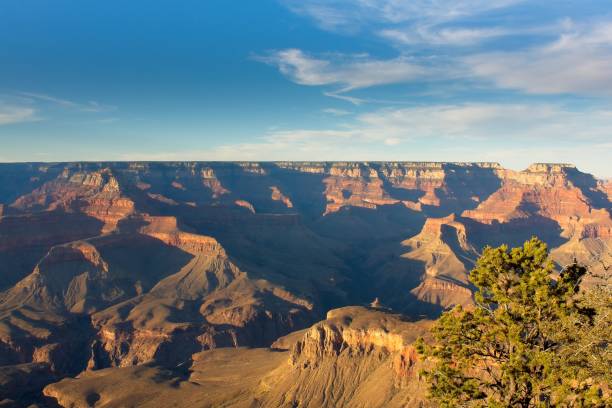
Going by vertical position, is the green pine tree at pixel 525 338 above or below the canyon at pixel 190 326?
above

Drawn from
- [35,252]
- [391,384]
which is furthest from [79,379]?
[35,252]

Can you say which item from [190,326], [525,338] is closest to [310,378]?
[525,338]

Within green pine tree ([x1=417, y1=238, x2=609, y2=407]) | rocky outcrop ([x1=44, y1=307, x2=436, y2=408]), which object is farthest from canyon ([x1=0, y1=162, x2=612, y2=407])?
green pine tree ([x1=417, y1=238, x2=609, y2=407])

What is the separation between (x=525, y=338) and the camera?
25.5m

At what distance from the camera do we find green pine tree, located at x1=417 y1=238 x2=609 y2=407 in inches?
899

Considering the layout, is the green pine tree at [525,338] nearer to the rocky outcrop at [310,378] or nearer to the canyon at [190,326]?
the canyon at [190,326]

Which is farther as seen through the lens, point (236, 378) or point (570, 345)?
point (236, 378)

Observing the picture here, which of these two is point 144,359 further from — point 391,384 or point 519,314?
point 519,314

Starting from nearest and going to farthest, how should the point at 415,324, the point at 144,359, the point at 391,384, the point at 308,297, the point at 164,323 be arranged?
the point at 391,384
the point at 415,324
the point at 144,359
the point at 164,323
the point at 308,297

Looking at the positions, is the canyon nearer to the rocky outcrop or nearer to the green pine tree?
the rocky outcrop

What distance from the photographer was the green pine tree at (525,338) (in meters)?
22.8

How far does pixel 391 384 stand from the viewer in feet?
242

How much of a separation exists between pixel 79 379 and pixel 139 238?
101362mm

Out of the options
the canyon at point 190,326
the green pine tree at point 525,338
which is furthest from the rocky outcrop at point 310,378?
the green pine tree at point 525,338
